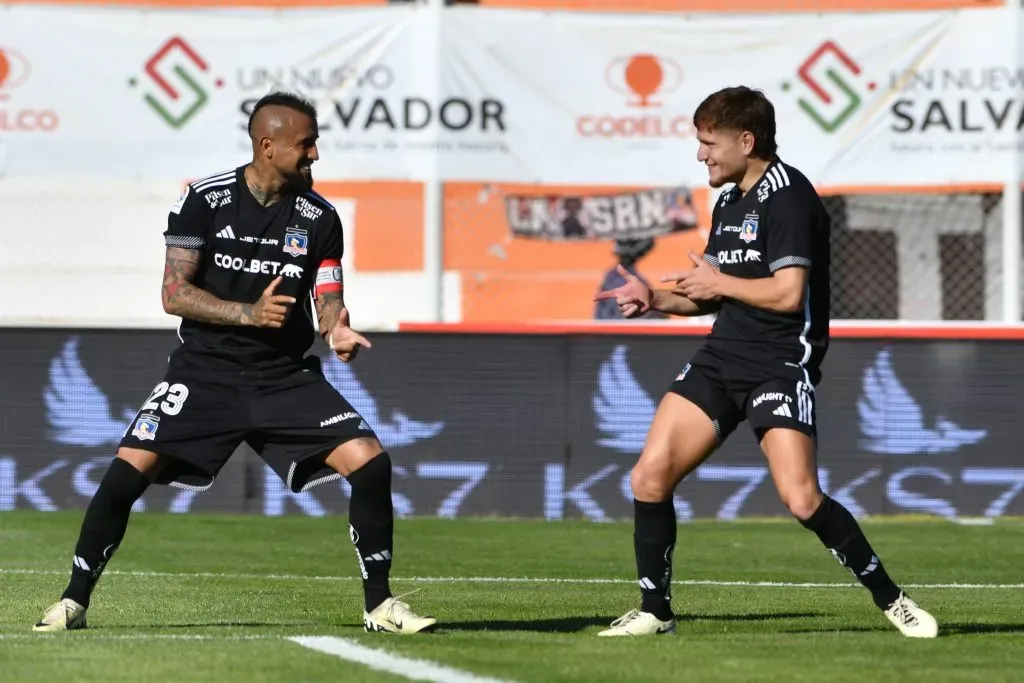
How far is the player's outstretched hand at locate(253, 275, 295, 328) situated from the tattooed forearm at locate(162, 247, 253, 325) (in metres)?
0.04

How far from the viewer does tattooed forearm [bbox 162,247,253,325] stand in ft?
24.9

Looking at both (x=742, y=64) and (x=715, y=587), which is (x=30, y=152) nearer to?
(x=742, y=64)

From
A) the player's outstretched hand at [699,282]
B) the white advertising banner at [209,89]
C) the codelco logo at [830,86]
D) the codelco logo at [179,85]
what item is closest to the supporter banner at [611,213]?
the white advertising banner at [209,89]

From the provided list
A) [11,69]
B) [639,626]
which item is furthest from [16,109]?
[639,626]

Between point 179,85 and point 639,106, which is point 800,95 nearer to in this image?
point 639,106

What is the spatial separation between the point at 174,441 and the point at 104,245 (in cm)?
1074

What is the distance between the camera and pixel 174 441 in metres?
7.69

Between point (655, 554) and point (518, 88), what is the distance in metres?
10.3

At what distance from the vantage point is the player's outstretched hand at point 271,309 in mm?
7473

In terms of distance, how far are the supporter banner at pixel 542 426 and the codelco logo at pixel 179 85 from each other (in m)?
3.30

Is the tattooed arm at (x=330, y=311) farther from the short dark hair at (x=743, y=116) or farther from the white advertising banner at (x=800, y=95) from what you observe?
the white advertising banner at (x=800, y=95)

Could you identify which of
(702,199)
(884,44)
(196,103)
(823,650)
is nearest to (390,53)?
(196,103)

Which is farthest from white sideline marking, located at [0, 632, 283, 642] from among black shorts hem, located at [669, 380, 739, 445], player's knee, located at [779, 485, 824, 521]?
player's knee, located at [779, 485, 824, 521]

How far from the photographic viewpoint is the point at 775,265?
7586 millimetres
